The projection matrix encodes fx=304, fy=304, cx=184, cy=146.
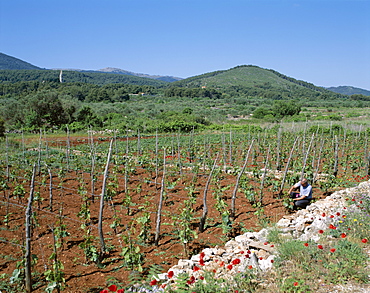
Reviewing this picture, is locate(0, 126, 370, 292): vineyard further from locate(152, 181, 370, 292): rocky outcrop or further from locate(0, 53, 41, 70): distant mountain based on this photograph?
locate(0, 53, 41, 70): distant mountain

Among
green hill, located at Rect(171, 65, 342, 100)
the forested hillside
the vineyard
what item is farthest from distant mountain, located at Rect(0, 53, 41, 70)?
the vineyard

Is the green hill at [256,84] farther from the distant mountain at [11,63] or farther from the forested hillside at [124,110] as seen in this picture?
the distant mountain at [11,63]

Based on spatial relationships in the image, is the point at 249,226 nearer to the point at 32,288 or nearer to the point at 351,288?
the point at 351,288

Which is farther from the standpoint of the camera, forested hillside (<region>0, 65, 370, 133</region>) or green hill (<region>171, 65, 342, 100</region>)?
green hill (<region>171, 65, 342, 100</region>)

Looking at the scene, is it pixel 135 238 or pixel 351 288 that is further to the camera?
pixel 135 238

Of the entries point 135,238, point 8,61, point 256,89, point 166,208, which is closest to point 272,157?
point 166,208

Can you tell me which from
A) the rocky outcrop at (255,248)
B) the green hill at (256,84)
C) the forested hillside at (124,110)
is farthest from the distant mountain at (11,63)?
the rocky outcrop at (255,248)

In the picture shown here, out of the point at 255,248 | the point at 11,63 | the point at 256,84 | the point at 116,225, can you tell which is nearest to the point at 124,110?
the point at 116,225

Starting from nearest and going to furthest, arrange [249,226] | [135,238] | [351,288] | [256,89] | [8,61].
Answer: [351,288], [135,238], [249,226], [256,89], [8,61]

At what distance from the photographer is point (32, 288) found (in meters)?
3.63

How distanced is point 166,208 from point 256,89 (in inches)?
3150

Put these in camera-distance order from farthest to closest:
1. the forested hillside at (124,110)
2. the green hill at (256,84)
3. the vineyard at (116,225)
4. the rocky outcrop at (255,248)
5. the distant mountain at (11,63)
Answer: the distant mountain at (11,63), the green hill at (256,84), the forested hillside at (124,110), the vineyard at (116,225), the rocky outcrop at (255,248)

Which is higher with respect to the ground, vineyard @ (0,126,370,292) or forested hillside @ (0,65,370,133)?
forested hillside @ (0,65,370,133)

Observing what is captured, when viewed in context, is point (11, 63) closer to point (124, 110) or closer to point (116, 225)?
point (124, 110)
